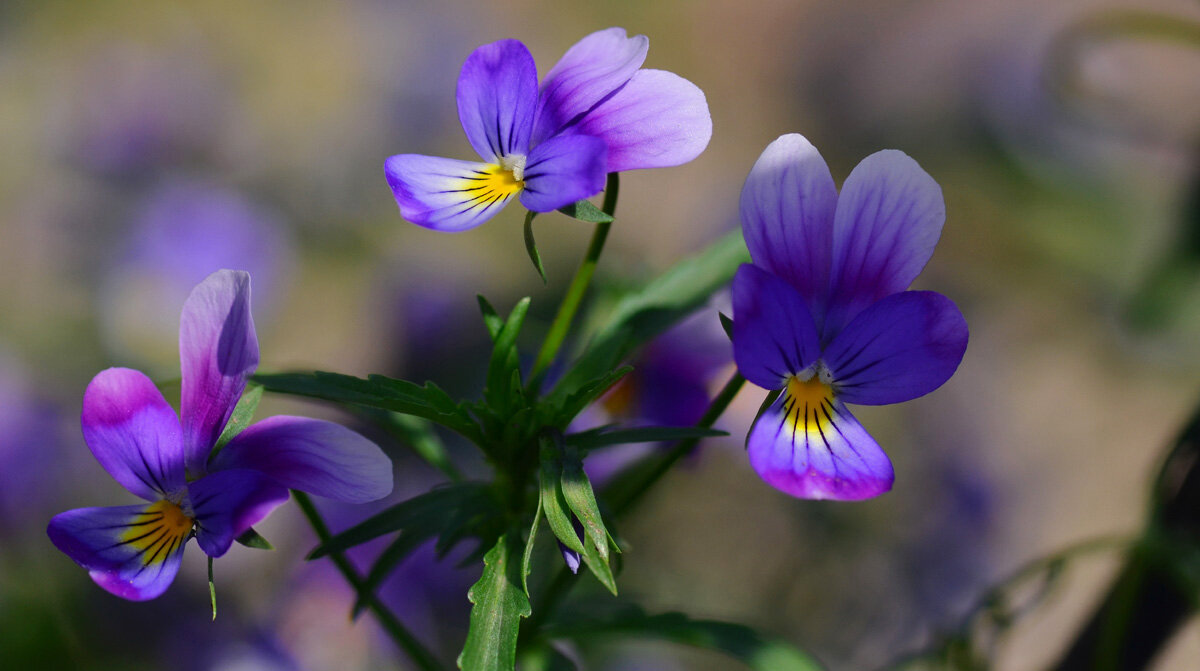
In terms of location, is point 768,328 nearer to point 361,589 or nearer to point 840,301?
point 840,301

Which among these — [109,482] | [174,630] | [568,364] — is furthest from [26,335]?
[568,364]

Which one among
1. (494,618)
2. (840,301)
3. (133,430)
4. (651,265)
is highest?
(840,301)

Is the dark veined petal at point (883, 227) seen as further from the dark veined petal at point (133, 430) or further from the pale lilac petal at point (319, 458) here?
the dark veined petal at point (133, 430)

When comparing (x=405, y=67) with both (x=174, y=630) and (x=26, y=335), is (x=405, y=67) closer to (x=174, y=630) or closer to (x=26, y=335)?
(x=26, y=335)

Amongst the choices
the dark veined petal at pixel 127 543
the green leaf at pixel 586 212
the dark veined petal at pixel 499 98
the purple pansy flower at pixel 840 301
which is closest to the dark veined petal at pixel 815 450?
the purple pansy flower at pixel 840 301

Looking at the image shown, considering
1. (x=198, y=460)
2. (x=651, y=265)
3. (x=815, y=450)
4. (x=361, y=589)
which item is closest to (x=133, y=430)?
(x=198, y=460)

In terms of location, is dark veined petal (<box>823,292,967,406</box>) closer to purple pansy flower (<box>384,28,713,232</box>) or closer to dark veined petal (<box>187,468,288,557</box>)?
purple pansy flower (<box>384,28,713,232</box>)
